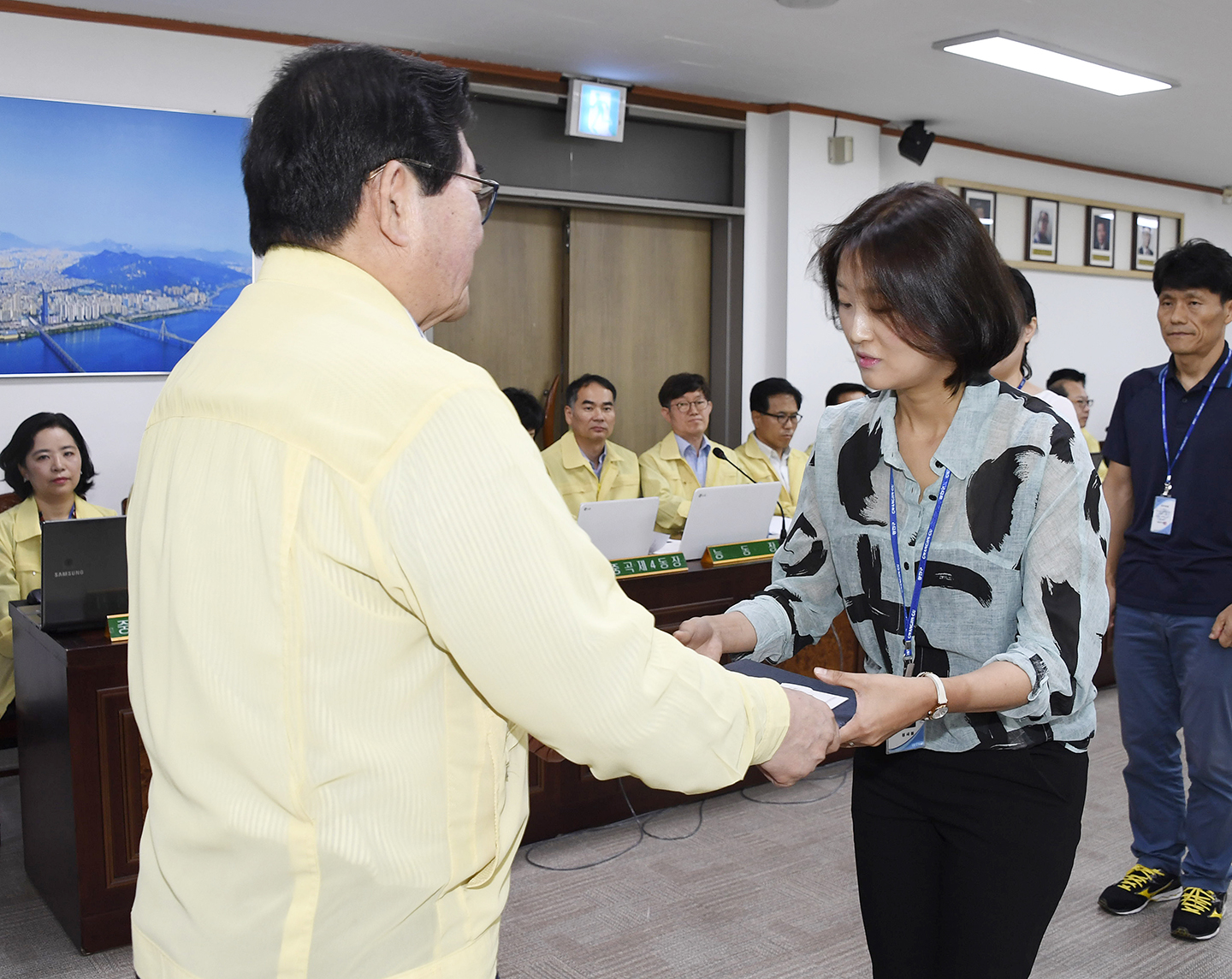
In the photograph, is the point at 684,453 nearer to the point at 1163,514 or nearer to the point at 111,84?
the point at 1163,514

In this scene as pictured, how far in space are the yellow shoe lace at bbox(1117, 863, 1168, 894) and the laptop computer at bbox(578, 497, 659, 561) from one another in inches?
65.0

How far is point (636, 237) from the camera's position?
616 centimetres

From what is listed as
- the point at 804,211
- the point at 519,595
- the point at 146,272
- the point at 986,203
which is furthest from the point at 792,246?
the point at 519,595

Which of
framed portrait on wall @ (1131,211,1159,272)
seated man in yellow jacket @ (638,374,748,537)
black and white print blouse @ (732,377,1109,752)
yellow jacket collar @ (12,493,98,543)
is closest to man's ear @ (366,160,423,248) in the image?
black and white print blouse @ (732,377,1109,752)

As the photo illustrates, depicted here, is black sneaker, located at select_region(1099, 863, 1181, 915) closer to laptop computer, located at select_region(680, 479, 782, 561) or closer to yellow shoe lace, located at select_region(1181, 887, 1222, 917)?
yellow shoe lace, located at select_region(1181, 887, 1222, 917)

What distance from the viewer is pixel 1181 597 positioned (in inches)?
104

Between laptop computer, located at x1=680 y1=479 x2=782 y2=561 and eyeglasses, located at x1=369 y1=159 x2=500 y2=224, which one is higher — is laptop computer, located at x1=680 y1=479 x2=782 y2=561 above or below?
below

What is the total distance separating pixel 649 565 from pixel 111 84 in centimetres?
310

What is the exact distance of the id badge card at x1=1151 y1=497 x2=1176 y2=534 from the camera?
2670 millimetres

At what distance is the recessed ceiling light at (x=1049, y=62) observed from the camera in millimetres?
4840

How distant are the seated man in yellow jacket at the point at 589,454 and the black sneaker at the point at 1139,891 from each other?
2652mm

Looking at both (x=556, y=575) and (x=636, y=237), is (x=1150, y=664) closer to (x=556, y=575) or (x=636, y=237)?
(x=556, y=575)

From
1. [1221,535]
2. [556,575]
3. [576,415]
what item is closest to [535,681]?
[556,575]

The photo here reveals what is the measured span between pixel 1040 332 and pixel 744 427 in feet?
9.15
